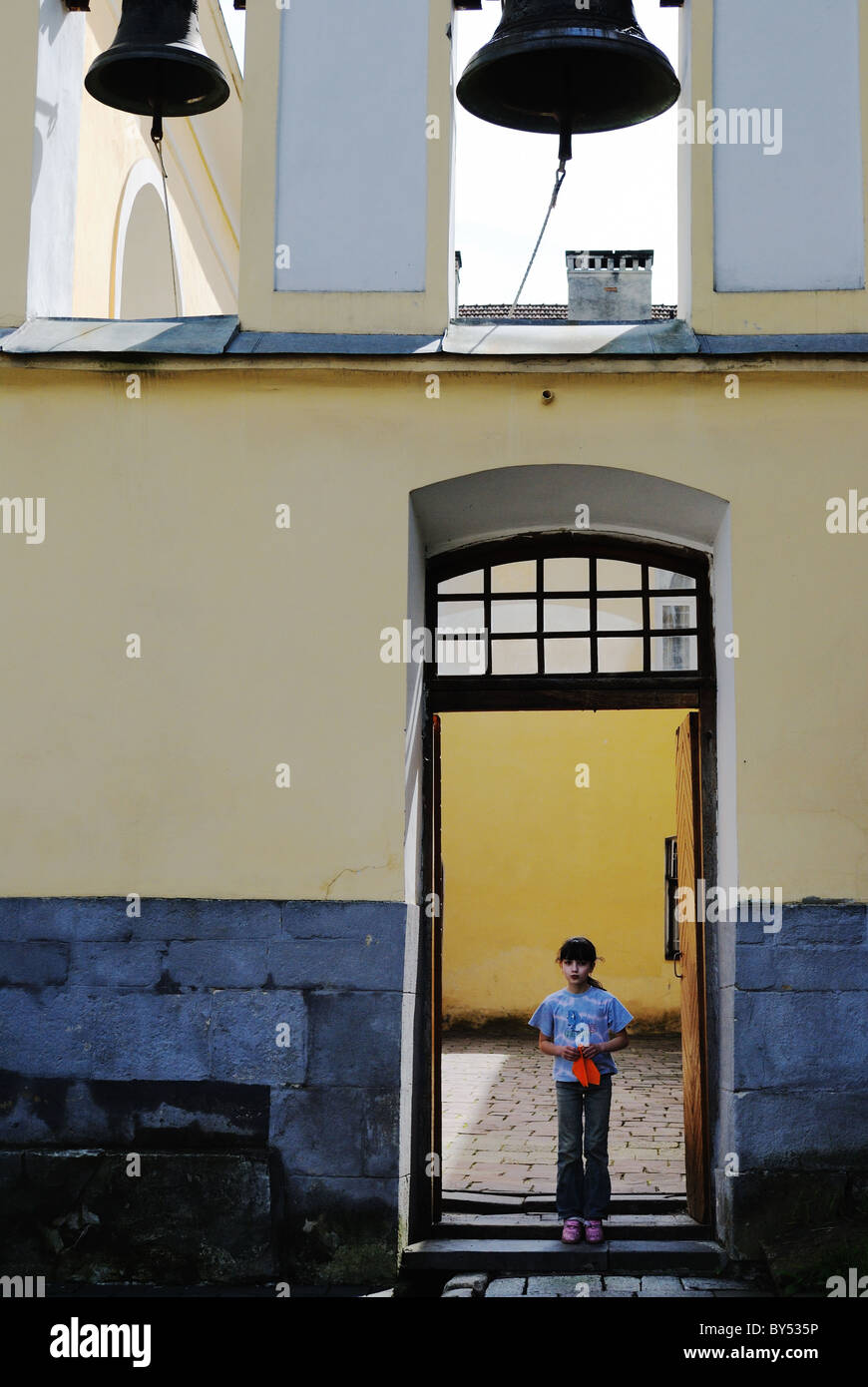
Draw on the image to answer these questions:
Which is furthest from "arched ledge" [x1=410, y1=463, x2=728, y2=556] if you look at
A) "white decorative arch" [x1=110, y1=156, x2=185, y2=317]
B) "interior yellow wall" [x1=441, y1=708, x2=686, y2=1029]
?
"interior yellow wall" [x1=441, y1=708, x2=686, y2=1029]

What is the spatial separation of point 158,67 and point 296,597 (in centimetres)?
270

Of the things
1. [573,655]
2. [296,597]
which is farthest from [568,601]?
[296,597]

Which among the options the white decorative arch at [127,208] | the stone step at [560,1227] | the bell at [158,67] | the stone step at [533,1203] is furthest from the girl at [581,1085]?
the white decorative arch at [127,208]

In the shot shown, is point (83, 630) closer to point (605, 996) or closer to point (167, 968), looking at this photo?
point (167, 968)

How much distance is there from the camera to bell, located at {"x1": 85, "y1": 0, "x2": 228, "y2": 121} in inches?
268

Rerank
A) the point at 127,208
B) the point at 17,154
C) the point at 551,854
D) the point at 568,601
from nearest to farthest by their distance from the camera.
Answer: the point at 17,154, the point at 568,601, the point at 127,208, the point at 551,854

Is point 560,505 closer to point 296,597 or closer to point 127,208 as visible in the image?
point 296,597

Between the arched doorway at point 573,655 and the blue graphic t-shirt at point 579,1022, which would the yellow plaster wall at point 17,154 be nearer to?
the arched doorway at point 573,655

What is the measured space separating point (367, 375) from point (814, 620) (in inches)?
87.2

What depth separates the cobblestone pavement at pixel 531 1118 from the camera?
27.1 ft

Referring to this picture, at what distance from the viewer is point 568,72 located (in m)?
6.11

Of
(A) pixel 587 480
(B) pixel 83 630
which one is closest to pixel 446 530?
(A) pixel 587 480

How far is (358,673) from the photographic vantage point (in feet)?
20.8
